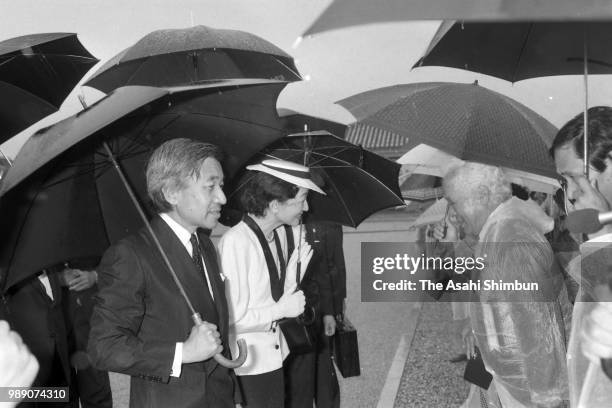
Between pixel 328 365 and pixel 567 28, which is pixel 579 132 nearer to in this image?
pixel 567 28

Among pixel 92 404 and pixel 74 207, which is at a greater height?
pixel 74 207

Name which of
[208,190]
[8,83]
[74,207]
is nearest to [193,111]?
[208,190]

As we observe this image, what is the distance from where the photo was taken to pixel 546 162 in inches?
117

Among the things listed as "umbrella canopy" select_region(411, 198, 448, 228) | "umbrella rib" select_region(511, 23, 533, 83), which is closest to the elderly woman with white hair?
"umbrella rib" select_region(511, 23, 533, 83)

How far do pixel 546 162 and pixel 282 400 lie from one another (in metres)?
1.84

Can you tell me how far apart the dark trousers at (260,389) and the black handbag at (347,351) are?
1.05m

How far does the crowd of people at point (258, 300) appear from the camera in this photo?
212 centimetres

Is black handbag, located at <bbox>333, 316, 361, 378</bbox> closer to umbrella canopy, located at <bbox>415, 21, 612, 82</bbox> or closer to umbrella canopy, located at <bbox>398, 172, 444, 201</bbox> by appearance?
umbrella canopy, located at <bbox>415, 21, 612, 82</bbox>

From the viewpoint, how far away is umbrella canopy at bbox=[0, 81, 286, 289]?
6.89 ft

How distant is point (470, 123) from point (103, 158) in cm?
166

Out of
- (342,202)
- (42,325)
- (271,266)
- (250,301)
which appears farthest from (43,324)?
(342,202)

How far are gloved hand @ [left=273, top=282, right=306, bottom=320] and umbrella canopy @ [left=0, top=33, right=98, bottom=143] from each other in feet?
5.24

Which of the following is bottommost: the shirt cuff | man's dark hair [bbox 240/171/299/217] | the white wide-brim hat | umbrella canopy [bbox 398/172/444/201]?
umbrella canopy [bbox 398/172/444/201]

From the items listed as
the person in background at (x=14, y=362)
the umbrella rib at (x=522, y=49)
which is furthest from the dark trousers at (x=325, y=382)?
the person in background at (x=14, y=362)
